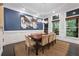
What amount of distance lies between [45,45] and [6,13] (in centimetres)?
106

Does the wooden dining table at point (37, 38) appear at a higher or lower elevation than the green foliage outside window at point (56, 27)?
lower

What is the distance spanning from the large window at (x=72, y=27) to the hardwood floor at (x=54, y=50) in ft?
0.72

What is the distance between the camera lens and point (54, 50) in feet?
7.54

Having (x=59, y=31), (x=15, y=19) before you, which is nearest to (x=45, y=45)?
(x=59, y=31)

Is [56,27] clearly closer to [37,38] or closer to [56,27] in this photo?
[56,27]

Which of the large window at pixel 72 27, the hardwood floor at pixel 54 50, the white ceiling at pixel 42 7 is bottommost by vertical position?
the hardwood floor at pixel 54 50

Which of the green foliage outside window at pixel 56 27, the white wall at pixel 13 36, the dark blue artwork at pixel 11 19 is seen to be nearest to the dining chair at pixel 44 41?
the green foliage outside window at pixel 56 27

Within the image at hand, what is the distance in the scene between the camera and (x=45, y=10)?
7.47ft

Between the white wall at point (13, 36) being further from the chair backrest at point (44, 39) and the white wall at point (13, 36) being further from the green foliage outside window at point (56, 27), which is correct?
the green foliage outside window at point (56, 27)

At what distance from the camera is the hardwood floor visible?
2260 mm

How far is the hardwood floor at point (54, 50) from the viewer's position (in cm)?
226

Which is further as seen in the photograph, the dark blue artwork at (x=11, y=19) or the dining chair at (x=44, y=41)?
the dining chair at (x=44, y=41)

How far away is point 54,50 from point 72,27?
0.62 metres

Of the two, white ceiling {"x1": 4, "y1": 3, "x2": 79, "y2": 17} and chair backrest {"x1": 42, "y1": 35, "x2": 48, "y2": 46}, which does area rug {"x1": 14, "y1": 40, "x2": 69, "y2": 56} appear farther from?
white ceiling {"x1": 4, "y1": 3, "x2": 79, "y2": 17}
